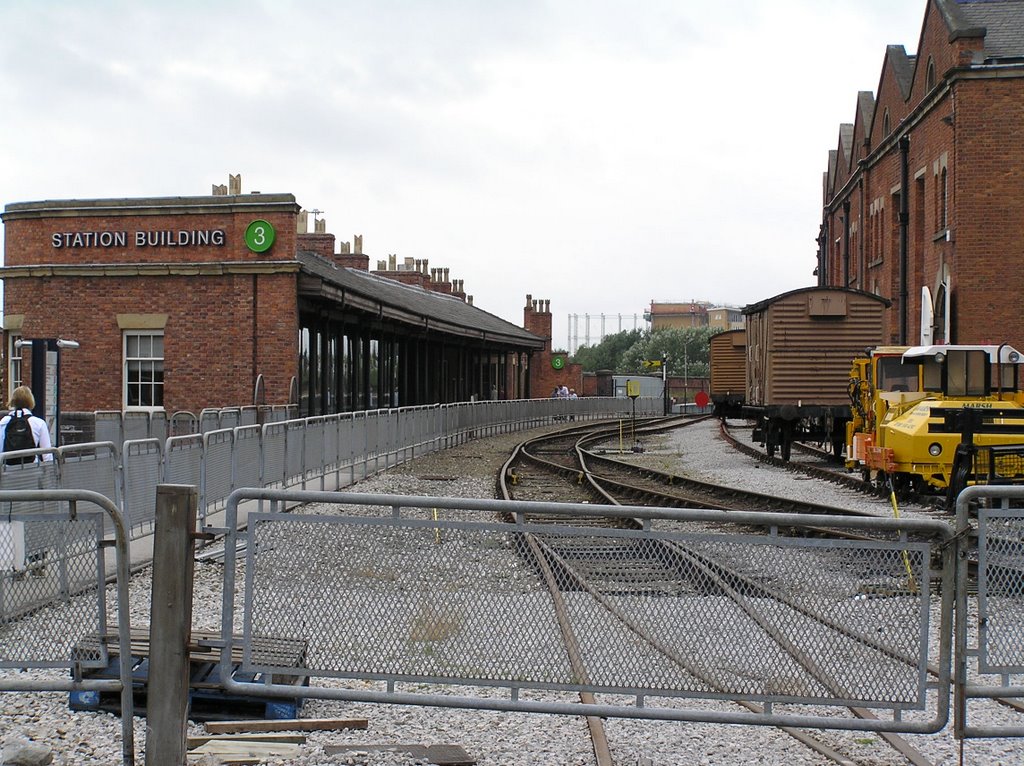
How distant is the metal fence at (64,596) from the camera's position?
465cm

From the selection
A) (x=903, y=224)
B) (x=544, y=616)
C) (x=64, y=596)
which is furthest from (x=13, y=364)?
(x=544, y=616)

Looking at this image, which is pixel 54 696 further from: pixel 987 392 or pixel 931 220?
pixel 931 220

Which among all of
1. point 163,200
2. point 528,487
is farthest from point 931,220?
point 163,200

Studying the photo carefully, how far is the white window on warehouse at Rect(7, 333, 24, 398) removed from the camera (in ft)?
80.5

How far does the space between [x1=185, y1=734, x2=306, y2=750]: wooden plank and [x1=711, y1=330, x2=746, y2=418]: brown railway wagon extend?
3104cm

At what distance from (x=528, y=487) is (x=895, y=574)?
14781 millimetres

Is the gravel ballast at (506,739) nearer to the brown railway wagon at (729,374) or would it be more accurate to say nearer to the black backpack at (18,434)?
the black backpack at (18,434)

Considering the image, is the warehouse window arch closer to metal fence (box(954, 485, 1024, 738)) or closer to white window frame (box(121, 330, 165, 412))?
white window frame (box(121, 330, 165, 412))

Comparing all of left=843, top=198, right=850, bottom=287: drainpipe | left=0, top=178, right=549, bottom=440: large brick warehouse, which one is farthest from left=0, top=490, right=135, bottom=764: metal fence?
left=843, top=198, right=850, bottom=287: drainpipe

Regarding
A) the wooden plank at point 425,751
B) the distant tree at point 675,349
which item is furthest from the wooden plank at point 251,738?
the distant tree at point 675,349

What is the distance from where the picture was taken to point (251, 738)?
4973 mm

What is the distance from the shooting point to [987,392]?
1619cm

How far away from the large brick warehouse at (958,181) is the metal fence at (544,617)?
2063cm

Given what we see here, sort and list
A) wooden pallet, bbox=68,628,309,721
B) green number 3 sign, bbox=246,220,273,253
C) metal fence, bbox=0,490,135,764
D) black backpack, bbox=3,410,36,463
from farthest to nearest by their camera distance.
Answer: green number 3 sign, bbox=246,220,273,253 → black backpack, bbox=3,410,36,463 → wooden pallet, bbox=68,628,309,721 → metal fence, bbox=0,490,135,764
